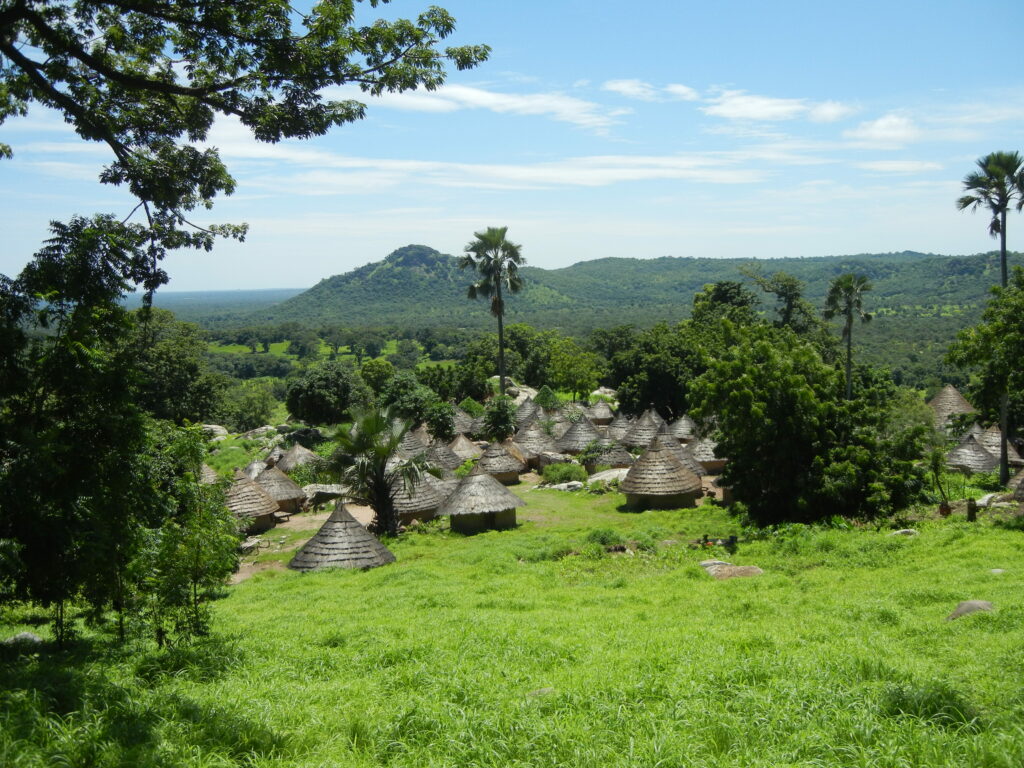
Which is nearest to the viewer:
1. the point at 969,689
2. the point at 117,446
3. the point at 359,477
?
the point at 969,689

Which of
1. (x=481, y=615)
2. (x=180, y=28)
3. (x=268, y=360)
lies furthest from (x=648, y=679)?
(x=268, y=360)

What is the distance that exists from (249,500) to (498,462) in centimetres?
1068

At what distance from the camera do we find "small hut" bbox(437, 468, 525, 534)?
22.8m

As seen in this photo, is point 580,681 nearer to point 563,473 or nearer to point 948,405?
Answer: point 563,473

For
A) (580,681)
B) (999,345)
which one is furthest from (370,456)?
(999,345)

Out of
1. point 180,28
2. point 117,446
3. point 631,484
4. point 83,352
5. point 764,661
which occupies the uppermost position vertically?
point 180,28

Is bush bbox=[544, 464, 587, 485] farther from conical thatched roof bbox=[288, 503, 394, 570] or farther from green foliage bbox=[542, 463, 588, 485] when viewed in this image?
conical thatched roof bbox=[288, 503, 394, 570]

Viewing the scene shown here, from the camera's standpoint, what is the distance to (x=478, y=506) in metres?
22.7

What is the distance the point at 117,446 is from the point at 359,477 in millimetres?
14184

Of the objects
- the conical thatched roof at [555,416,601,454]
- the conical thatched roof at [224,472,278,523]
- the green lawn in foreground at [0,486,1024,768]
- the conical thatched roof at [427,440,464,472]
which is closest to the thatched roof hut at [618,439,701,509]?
the conical thatched roof at [427,440,464,472]

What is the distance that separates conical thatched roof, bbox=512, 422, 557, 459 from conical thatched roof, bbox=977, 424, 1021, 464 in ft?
60.4

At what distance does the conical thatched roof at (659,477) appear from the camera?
81.7 feet

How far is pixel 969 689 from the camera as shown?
679 centimetres

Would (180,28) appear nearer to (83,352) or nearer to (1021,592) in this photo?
(83,352)
